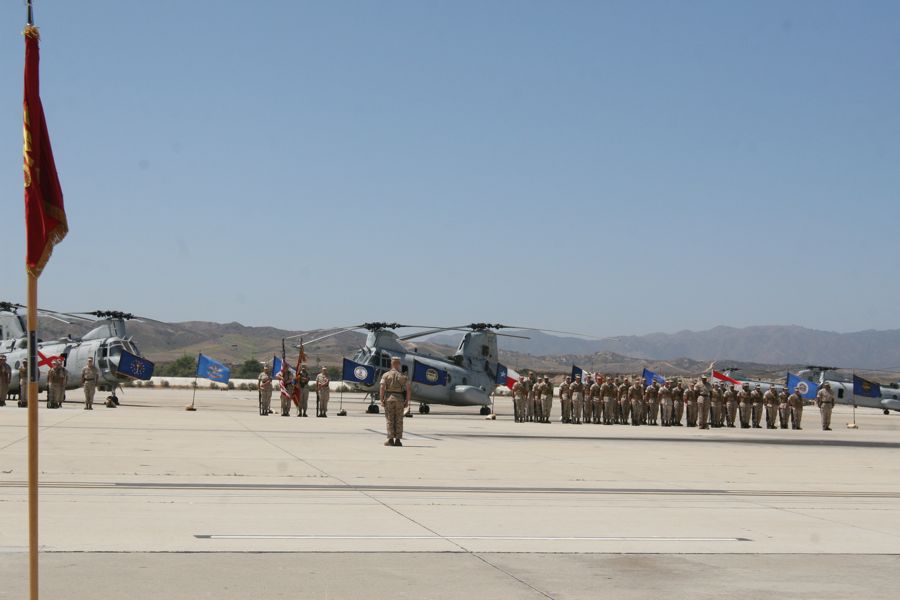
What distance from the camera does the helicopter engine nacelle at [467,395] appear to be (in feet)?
127

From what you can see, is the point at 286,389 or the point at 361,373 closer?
the point at 286,389

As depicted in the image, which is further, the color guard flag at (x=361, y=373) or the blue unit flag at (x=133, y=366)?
the color guard flag at (x=361, y=373)

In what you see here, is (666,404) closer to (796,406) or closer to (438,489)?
(796,406)

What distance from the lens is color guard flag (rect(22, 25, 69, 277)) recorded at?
6.07 m

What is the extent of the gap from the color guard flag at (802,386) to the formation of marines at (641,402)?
532 centimetres

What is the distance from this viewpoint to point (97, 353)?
116 feet

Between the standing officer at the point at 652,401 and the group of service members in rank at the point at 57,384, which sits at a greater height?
the group of service members in rank at the point at 57,384

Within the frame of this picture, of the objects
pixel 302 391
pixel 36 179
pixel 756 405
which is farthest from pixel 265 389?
pixel 36 179

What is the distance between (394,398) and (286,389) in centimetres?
1372

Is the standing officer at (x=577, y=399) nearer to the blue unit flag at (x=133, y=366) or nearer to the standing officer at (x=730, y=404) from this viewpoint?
the standing officer at (x=730, y=404)

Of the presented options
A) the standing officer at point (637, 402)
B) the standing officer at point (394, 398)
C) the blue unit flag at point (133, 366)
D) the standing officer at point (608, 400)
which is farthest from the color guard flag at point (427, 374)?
the standing officer at point (394, 398)

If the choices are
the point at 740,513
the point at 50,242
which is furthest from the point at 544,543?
the point at 50,242

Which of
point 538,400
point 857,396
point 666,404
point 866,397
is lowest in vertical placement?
point 866,397

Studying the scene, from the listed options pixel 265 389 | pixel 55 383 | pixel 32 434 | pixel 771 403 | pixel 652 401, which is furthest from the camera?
pixel 771 403
